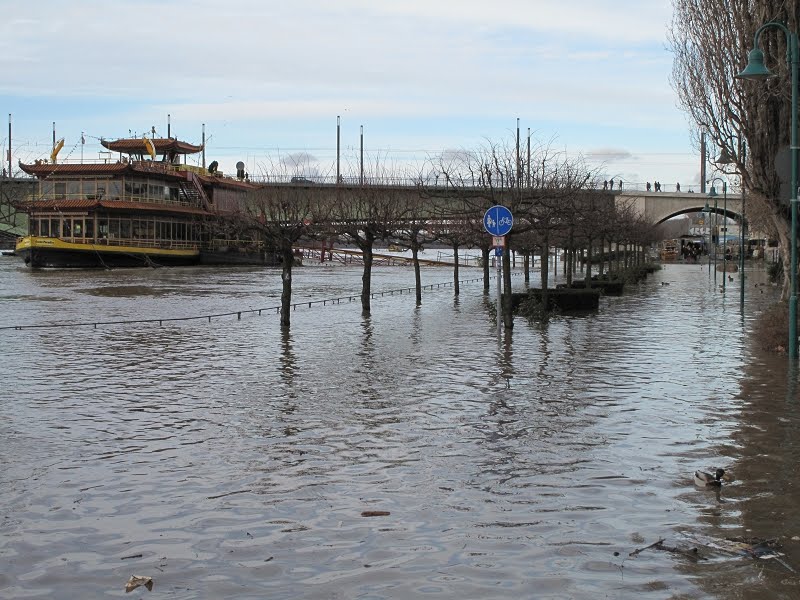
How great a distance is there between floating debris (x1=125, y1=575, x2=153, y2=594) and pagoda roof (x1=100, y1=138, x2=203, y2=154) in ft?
294

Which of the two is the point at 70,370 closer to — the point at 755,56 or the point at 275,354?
the point at 275,354

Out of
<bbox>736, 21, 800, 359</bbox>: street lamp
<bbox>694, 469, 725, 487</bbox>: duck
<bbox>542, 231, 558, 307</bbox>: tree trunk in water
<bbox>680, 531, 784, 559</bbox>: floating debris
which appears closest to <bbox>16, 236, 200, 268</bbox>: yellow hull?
<bbox>542, 231, 558, 307</bbox>: tree trunk in water

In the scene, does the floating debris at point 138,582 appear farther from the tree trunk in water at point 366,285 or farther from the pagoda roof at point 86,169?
the pagoda roof at point 86,169

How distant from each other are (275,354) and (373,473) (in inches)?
397

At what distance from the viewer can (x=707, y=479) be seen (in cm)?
813

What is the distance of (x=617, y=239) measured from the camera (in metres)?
54.7

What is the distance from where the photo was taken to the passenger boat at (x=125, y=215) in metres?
80.4

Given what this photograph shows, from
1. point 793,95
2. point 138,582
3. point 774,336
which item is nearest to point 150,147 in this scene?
point 774,336

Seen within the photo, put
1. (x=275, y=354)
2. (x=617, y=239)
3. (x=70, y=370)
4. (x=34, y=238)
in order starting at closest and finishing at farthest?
(x=70, y=370) < (x=275, y=354) < (x=617, y=239) < (x=34, y=238)

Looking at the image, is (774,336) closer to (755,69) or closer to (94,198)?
(755,69)

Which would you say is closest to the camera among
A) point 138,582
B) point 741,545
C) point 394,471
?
point 138,582

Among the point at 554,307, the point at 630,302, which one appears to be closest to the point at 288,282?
the point at 554,307

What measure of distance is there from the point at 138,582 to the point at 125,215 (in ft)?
270

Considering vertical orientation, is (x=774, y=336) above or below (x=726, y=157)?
below
